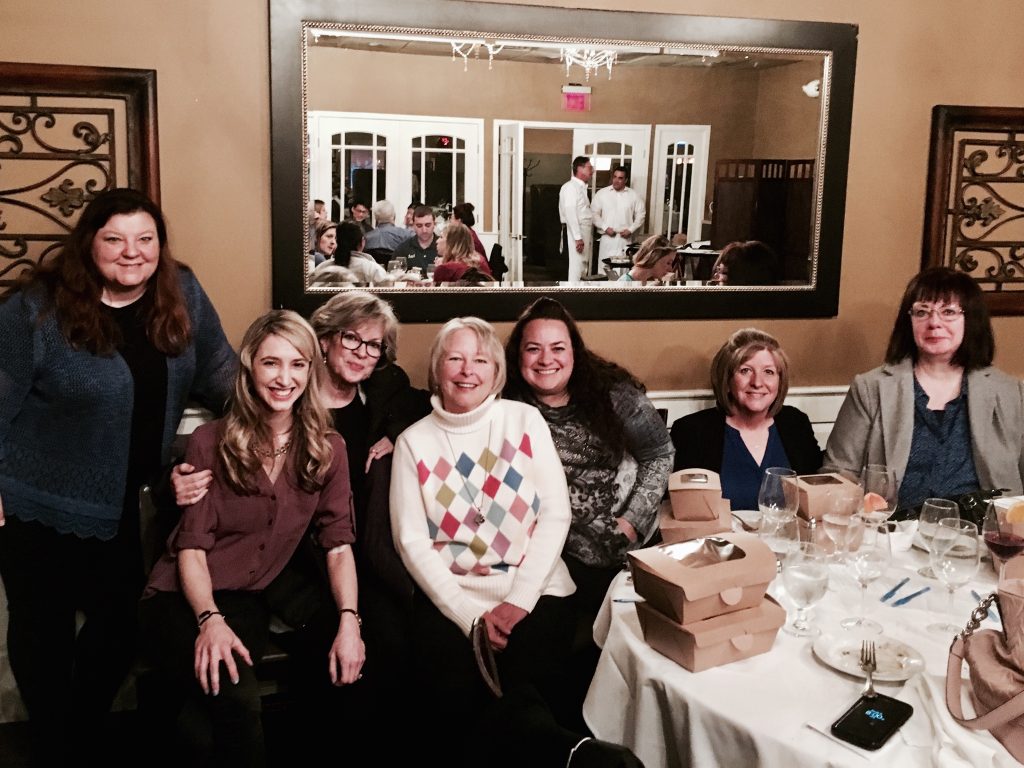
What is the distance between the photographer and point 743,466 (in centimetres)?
289

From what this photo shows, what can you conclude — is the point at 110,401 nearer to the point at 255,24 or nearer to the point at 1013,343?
the point at 255,24

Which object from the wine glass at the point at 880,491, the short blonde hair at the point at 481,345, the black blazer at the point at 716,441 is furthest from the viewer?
the black blazer at the point at 716,441

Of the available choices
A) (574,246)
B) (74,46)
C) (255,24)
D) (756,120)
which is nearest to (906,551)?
(574,246)

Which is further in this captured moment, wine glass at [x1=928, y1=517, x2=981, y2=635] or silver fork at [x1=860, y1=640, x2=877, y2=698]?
wine glass at [x1=928, y1=517, x2=981, y2=635]

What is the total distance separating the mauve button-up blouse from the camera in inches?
90.9

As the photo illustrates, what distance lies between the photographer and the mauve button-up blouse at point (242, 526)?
90.9 inches

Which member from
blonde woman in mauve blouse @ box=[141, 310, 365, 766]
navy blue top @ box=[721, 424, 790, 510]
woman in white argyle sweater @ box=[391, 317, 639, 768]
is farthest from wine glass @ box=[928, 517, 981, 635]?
blonde woman in mauve blouse @ box=[141, 310, 365, 766]

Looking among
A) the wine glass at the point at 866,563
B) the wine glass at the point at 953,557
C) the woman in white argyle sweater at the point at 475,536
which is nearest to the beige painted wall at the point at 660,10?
the woman in white argyle sweater at the point at 475,536

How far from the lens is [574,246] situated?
128 inches

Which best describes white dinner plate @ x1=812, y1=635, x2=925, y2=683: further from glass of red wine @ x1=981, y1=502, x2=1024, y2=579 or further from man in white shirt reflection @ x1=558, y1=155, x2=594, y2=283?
man in white shirt reflection @ x1=558, y1=155, x2=594, y2=283

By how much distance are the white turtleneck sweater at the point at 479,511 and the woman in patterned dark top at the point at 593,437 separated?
0.18 m

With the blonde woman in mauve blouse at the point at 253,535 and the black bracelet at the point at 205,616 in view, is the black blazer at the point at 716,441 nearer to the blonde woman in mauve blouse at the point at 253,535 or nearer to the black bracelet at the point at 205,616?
the blonde woman in mauve blouse at the point at 253,535

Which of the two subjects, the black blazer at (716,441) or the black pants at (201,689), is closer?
the black pants at (201,689)

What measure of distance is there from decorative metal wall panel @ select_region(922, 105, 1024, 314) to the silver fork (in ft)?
8.08
